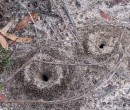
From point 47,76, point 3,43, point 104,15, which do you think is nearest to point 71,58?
point 47,76

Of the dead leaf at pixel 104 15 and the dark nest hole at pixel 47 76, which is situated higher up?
the dead leaf at pixel 104 15

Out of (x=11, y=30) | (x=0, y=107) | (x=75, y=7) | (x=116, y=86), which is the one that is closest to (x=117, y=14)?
(x=75, y=7)

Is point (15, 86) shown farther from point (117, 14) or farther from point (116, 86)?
point (117, 14)

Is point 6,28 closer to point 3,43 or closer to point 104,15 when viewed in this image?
point 3,43

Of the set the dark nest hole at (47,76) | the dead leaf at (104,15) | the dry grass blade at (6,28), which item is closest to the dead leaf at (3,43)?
the dry grass blade at (6,28)

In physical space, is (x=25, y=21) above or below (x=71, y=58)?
above

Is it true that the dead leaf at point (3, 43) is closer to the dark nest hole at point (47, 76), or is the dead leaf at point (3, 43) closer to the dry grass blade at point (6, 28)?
the dry grass blade at point (6, 28)
